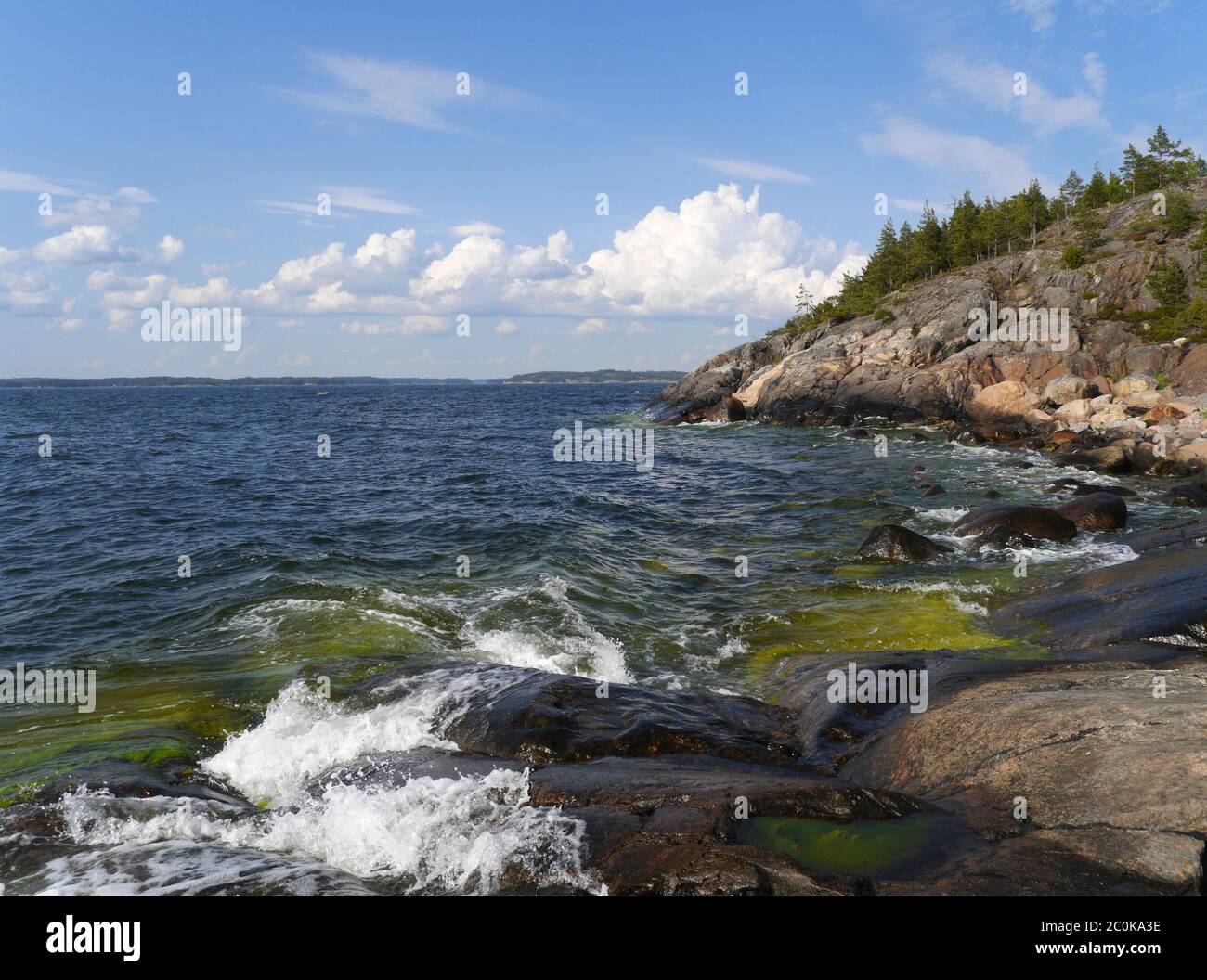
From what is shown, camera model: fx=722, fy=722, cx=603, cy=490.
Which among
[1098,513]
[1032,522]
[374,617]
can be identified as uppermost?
[1098,513]

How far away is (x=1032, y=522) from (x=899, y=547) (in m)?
4.68

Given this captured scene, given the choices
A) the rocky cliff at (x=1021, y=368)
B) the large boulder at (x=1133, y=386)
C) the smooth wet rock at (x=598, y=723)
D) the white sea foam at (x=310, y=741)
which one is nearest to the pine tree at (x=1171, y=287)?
the rocky cliff at (x=1021, y=368)

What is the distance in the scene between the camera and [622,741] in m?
9.77

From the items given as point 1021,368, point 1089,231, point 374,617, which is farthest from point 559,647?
point 1089,231

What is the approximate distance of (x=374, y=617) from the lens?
17.8 meters

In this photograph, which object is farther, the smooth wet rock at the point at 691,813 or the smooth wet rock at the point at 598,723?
the smooth wet rock at the point at 598,723

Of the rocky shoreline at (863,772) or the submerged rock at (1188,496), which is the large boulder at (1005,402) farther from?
the rocky shoreline at (863,772)

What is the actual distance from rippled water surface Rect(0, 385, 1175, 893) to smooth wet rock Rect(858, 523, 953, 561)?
0.56 m

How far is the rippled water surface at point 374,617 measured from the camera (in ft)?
25.6

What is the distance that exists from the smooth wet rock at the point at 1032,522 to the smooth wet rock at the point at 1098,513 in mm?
783

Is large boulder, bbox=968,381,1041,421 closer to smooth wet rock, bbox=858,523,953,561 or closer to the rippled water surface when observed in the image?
the rippled water surface

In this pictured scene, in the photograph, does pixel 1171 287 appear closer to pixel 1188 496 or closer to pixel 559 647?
pixel 1188 496
